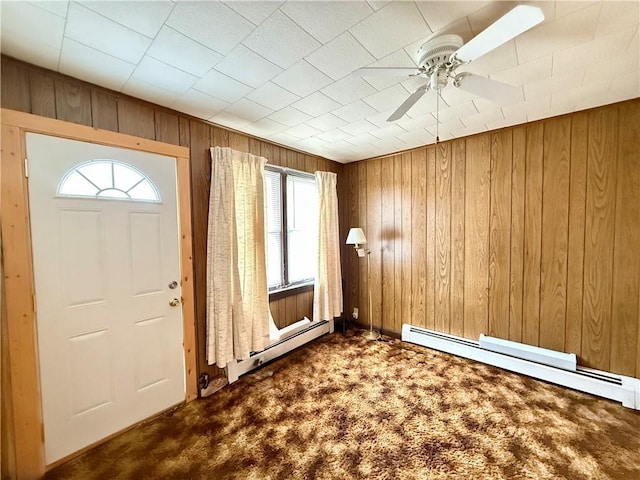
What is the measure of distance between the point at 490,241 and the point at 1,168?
3.88 meters

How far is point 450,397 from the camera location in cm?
220

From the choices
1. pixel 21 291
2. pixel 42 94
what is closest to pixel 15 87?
pixel 42 94

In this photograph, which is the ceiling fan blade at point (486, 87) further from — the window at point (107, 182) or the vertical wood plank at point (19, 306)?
the vertical wood plank at point (19, 306)

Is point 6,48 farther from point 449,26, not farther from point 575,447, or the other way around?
point 575,447

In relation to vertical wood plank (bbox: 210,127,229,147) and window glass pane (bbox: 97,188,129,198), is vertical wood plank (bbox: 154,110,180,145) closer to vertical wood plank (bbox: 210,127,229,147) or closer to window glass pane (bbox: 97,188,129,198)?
vertical wood plank (bbox: 210,127,229,147)

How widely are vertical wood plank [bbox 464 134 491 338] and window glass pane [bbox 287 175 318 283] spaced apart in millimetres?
1819

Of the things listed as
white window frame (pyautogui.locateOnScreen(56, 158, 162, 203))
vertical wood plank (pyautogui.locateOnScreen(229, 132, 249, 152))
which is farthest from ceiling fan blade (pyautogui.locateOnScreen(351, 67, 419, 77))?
white window frame (pyautogui.locateOnScreen(56, 158, 162, 203))

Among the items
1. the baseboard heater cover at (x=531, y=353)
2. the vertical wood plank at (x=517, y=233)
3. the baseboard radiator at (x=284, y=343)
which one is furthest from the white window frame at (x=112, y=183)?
the baseboard heater cover at (x=531, y=353)

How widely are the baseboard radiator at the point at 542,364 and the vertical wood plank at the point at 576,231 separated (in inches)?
7.1

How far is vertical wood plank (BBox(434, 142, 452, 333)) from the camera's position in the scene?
3000 mm

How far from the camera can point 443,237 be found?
306 cm

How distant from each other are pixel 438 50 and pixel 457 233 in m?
2.11

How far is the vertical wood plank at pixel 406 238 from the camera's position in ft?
10.8

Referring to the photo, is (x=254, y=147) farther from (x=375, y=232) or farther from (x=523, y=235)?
(x=523, y=235)
